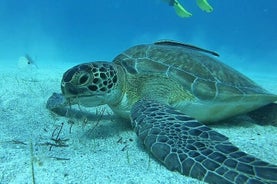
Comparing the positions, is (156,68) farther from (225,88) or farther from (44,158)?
(44,158)

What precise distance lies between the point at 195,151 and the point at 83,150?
1081 mm

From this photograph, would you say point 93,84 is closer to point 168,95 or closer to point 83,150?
point 83,150

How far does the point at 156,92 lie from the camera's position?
3.50m

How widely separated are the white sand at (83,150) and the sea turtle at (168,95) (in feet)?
0.65

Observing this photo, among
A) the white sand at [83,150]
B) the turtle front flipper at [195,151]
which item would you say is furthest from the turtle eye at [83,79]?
the turtle front flipper at [195,151]

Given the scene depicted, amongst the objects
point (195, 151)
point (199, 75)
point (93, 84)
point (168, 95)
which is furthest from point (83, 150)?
point (199, 75)

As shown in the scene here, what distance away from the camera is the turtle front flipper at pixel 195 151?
1847 millimetres

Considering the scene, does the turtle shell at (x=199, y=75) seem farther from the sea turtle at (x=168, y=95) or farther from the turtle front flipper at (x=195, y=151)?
the turtle front flipper at (x=195, y=151)

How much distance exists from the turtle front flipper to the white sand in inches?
3.9

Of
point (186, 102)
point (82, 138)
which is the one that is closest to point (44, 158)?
point (82, 138)

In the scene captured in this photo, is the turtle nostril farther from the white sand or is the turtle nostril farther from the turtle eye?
the white sand

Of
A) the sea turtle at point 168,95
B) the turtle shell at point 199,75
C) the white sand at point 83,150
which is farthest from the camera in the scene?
the turtle shell at point 199,75

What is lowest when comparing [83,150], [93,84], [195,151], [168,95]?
[83,150]

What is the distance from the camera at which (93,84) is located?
10.5ft
